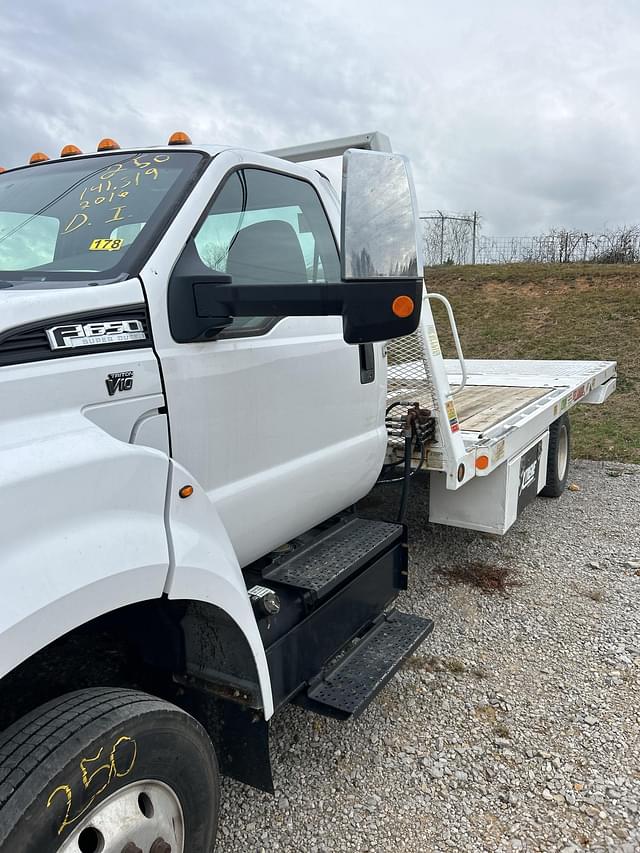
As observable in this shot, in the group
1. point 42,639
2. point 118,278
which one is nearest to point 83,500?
point 42,639

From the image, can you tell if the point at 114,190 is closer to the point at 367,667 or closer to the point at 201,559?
the point at 201,559

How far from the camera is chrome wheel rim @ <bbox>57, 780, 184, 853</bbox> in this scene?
5.08ft

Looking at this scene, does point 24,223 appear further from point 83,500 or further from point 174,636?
point 174,636

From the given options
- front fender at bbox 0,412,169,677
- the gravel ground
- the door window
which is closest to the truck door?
the door window

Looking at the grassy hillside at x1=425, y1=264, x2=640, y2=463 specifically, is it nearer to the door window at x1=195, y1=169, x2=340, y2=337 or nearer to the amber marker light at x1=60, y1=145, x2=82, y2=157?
the door window at x1=195, y1=169, x2=340, y2=337

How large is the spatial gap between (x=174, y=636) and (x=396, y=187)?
144cm

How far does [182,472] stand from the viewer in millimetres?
1880

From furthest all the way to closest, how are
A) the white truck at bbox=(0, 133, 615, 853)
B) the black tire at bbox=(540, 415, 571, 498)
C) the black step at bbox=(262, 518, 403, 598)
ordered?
the black tire at bbox=(540, 415, 571, 498), the black step at bbox=(262, 518, 403, 598), the white truck at bbox=(0, 133, 615, 853)

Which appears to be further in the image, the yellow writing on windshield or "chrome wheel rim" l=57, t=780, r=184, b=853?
the yellow writing on windshield

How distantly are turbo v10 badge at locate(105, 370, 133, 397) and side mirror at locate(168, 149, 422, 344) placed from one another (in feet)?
0.73

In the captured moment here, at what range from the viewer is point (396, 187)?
182 cm

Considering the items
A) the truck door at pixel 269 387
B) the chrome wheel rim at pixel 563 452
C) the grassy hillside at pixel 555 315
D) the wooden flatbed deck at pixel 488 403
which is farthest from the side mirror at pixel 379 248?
the grassy hillside at pixel 555 315

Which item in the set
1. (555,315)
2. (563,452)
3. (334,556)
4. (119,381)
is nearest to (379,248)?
(119,381)

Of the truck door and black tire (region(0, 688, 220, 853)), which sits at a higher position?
the truck door
